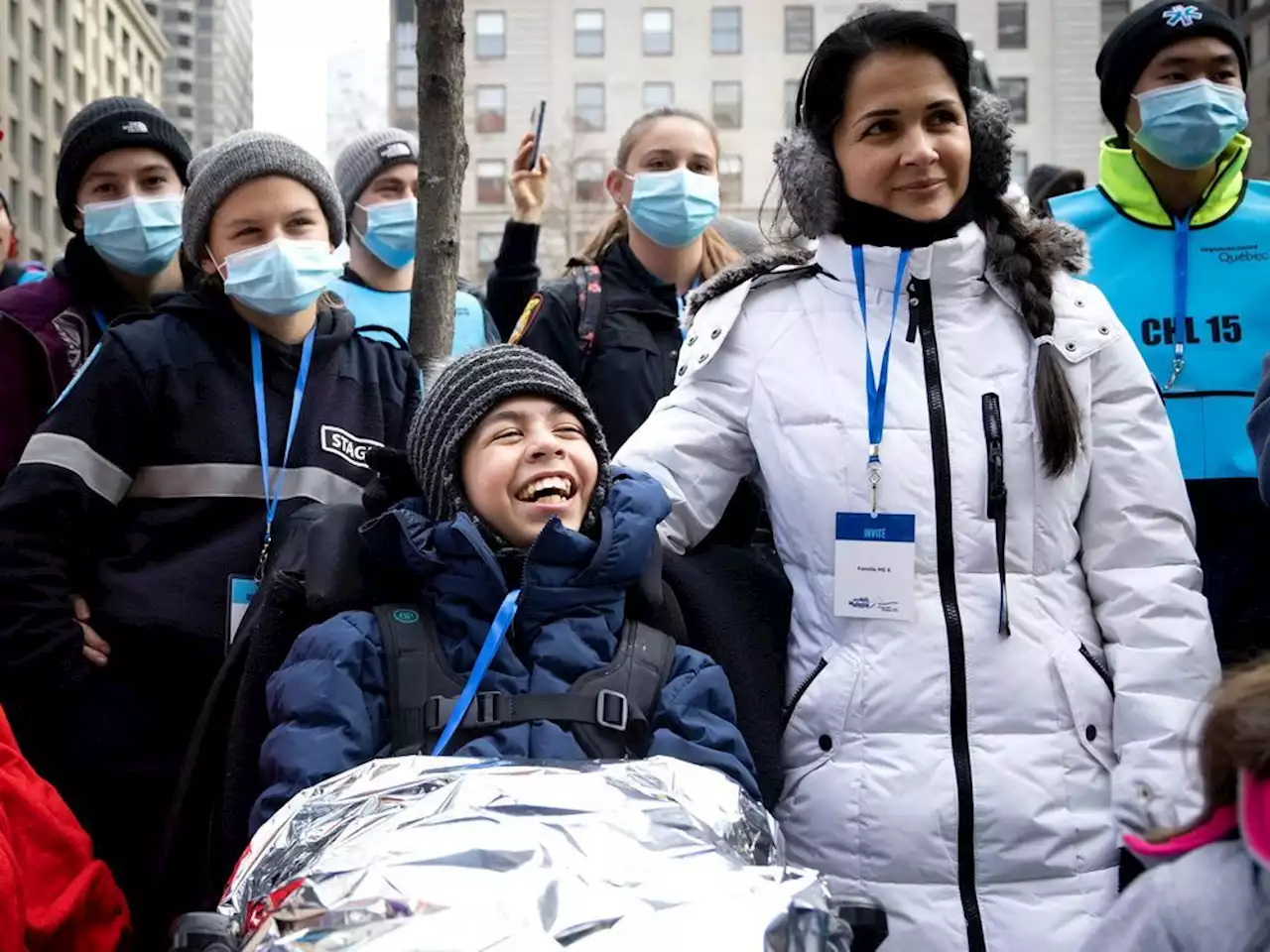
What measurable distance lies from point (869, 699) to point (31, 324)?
2.52 metres

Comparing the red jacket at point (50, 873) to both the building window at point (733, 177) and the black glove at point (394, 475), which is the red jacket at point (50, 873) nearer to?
the black glove at point (394, 475)

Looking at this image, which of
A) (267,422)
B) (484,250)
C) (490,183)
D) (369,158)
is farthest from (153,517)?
(490,183)

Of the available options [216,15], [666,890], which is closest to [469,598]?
[666,890]

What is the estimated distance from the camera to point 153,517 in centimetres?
302

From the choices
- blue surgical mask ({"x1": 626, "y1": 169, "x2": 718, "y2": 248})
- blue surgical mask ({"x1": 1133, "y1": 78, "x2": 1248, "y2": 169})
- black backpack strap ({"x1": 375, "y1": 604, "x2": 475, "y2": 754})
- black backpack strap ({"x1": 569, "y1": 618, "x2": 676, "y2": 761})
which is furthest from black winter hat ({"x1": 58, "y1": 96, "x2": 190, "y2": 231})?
blue surgical mask ({"x1": 1133, "y1": 78, "x2": 1248, "y2": 169})

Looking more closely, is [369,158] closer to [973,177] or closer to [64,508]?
[64,508]

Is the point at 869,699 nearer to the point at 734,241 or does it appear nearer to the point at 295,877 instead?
the point at 295,877

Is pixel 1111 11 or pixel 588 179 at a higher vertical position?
pixel 1111 11

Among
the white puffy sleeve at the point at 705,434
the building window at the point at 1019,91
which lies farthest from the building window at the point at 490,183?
the white puffy sleeve at the point at 705,434

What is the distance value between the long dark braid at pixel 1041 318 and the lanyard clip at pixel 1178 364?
95cm

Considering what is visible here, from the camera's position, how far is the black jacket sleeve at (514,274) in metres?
4.67

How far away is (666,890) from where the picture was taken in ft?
5.19

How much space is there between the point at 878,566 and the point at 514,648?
633 millimetres

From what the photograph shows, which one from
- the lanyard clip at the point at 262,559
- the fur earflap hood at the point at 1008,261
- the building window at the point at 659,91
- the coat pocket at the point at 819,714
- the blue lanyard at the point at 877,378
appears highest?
the building window at the point at 659,91
